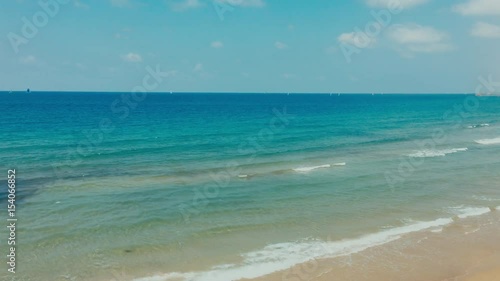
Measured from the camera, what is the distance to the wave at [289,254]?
1260 centimetres

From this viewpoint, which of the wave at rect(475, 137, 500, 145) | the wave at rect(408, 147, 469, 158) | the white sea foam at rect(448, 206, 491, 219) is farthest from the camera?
the wave at rect(475, 137, 500, 145)

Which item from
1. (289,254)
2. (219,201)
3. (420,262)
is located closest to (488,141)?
Result: (219,201)

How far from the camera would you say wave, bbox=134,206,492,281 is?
1260cm

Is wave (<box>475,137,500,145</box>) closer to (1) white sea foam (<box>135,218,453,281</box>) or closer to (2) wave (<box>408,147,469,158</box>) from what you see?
(2) wave (<box>408,147,469,158</box>)

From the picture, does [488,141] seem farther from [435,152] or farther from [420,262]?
[420,262]

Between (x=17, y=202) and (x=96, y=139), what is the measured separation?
2344cm

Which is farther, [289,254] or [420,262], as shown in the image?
[289,254]

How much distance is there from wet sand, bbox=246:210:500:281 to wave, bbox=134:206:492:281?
0.34 m

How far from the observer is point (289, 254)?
14203 mm

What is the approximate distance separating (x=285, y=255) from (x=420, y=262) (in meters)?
4.61

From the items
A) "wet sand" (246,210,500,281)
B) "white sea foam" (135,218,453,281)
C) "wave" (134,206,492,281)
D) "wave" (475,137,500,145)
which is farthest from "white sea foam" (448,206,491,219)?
"wave" (475,137,500,145)

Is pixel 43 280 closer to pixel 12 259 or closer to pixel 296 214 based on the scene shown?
pixel 12 259

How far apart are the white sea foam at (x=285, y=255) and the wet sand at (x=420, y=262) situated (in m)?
0.36

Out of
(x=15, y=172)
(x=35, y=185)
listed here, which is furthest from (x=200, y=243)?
(x=15, y=172)
